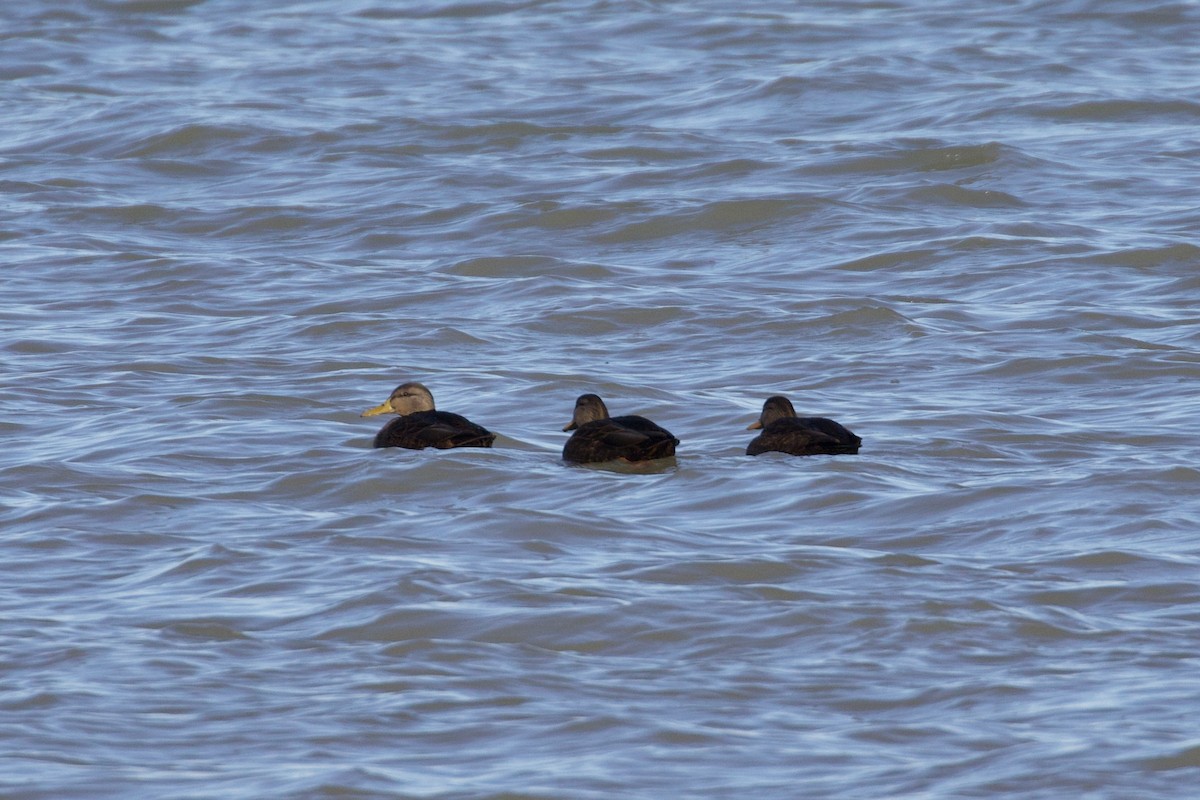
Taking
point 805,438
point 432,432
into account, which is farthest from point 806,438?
point 432,432

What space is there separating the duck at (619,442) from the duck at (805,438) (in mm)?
448

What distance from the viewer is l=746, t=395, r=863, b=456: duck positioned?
973cm

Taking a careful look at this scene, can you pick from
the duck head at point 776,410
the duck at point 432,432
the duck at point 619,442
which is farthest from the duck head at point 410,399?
the duck head at point 776,410

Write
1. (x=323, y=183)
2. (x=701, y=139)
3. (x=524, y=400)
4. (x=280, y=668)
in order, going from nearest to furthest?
(x=280, y=668)
(x=524, y=400)
(x=323, y=183)
(x=701, y=139)

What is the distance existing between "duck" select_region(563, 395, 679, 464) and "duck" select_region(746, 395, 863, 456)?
448mm

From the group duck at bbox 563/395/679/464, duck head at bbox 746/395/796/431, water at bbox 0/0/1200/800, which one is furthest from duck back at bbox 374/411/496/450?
duck head at bbox 746/395/796/431

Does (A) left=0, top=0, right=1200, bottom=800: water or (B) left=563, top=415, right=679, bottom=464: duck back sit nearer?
(A) left=0, top=0, right=1200, bottom=800: water

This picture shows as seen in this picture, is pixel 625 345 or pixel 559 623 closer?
pixel 559 623

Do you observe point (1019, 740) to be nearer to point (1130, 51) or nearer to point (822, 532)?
point (822, 532)

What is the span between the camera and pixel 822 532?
8.67 meters

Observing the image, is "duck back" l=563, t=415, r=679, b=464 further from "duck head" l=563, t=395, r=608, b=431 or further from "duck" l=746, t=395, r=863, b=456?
"duck" l=746, t=395, r=863, b=456

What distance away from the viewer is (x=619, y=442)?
9633 millimetres

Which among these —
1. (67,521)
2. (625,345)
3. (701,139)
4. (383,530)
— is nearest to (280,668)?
(383,530)

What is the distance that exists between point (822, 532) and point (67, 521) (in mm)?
3346
